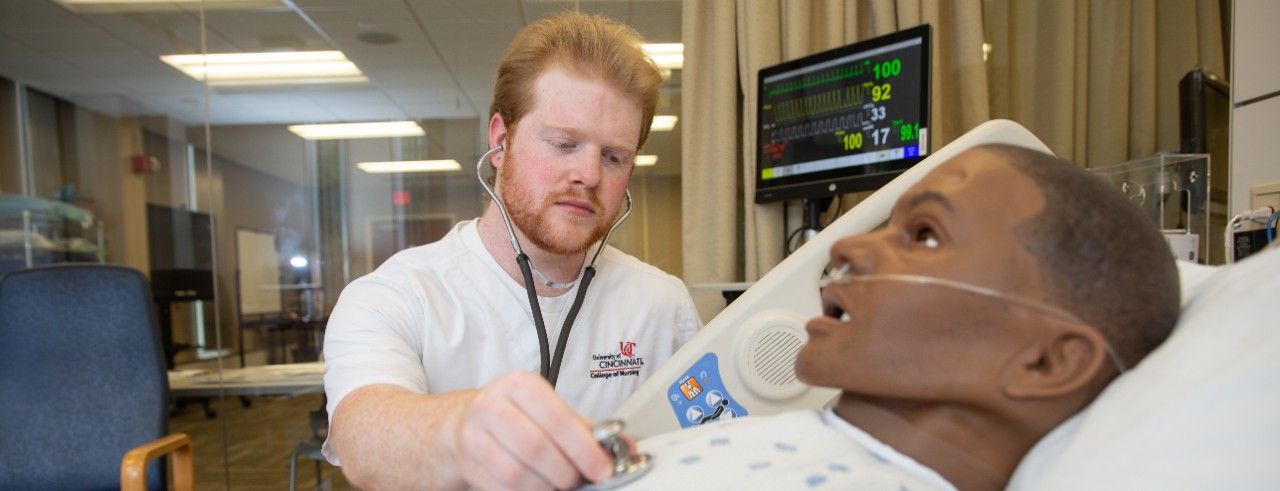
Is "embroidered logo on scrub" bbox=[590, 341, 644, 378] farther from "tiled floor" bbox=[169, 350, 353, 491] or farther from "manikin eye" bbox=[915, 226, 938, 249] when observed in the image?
"tiled floor" bbox=[169, 350, 353, 491]

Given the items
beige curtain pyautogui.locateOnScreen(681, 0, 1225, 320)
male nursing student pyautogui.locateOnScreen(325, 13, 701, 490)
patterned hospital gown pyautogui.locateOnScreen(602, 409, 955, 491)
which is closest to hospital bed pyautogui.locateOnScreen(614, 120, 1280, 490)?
patterned hospital gown pyautogui.locateOnScreen(602, 409, 955, 491)

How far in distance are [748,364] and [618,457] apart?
50cm

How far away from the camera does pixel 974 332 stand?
69 centimetres

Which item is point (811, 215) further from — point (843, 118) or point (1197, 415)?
point (1197, 415)

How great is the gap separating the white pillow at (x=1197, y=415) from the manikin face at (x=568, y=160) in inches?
31.0

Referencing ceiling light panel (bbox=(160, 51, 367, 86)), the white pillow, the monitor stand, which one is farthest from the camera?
ceiling light panel (bbox=(160, 51, 367, 86))

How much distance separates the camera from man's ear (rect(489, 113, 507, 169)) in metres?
1.38

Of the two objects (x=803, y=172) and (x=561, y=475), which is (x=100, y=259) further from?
(x=561, y=475)

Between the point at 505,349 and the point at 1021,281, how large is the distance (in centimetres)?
90

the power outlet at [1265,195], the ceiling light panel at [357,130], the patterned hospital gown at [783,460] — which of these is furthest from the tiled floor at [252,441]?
the power outlet at [1265,195]

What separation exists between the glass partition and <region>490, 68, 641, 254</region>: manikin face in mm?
2292

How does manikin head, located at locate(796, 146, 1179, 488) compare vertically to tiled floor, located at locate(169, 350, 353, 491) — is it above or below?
above

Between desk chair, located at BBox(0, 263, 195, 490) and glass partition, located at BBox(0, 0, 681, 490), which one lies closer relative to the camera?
desk chair, located at BBox(0, 263, 195, 490)

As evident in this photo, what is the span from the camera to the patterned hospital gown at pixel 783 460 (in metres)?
0.69
